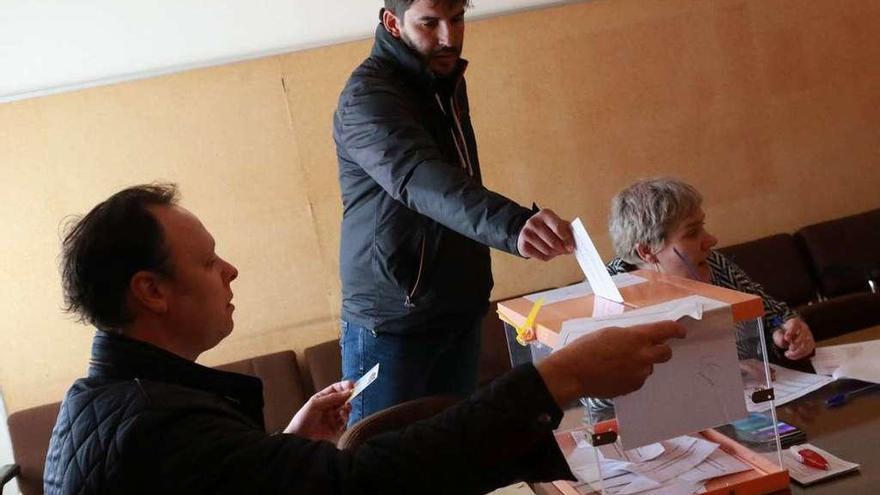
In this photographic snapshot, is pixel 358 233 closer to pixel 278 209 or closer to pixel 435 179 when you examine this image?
pixel 435 179

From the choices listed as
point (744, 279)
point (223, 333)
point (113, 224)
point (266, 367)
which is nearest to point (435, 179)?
point (223, 333)

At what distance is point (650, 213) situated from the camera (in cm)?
A: 228

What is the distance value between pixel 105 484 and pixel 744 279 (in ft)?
6.52

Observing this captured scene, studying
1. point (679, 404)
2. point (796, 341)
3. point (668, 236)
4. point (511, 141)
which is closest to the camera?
point (679, 404)

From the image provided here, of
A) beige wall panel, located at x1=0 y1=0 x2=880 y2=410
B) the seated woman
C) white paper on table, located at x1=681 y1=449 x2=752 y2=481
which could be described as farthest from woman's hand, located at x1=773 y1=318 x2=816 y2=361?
beige wall panel, located at x1=0 y1=0 x2=880 y2=410

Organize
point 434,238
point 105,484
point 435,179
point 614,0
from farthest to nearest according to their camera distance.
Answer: point 614,0 → point 434,238 → point 435,179 → point 105,484

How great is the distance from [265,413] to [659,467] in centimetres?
246

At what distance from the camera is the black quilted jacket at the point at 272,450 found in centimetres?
90

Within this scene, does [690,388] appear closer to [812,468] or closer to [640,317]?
[640,317]

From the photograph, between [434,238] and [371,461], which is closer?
[371,461]

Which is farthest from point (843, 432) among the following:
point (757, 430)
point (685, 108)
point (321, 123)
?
point (685, 108)

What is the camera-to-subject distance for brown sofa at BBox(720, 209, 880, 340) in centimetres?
400

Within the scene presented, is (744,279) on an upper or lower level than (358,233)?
lower

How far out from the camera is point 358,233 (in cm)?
189
